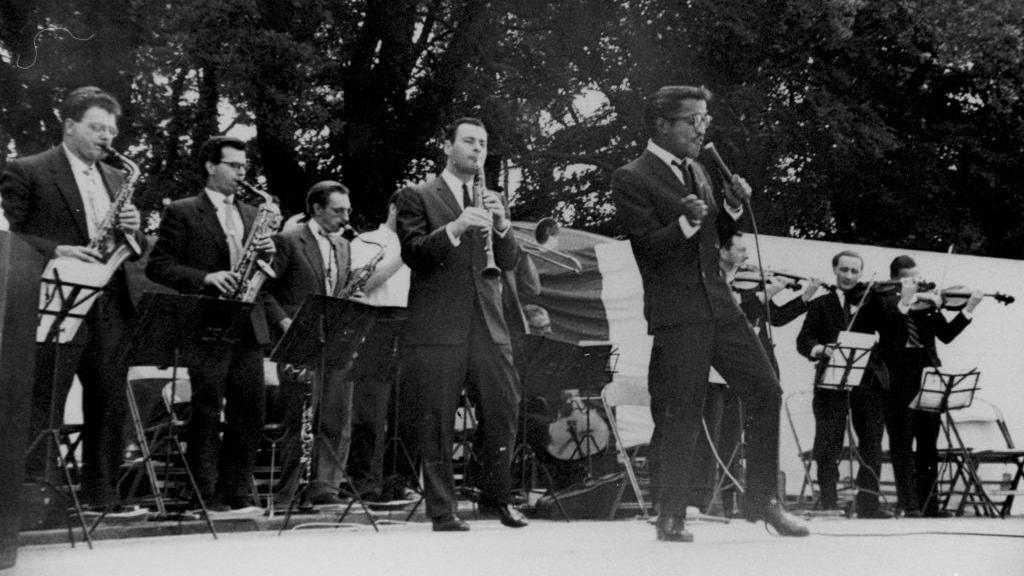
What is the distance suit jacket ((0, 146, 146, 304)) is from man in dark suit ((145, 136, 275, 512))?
697 millimetres

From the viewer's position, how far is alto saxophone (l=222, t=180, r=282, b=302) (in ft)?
25.2

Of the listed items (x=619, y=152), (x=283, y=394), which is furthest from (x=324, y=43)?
(x=283, y=394)

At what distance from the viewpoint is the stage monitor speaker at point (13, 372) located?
405cm

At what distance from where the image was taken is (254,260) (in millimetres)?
7727

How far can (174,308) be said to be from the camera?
20.9ft

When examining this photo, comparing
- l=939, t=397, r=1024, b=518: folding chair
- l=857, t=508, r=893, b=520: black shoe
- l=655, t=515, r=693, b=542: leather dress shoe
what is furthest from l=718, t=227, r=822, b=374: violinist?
l=655, t=515, r=693, b=542: leather dress shoe

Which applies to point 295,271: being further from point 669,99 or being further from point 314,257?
point 669,99

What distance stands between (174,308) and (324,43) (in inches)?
396

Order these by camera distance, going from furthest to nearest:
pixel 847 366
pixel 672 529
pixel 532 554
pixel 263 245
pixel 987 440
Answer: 1. pixel 987 440
2. pixel 847 366
3. pixel 263 245
4. pixel 672 529
5. pixel 532 554

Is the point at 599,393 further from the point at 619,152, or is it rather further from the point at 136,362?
the point at 619,152

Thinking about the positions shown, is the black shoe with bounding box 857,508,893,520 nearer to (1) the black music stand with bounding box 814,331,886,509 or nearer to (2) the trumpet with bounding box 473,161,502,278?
(1) the black music stand with bounding box 814,331,886,509

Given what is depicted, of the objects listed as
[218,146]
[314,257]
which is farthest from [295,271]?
[218,146]

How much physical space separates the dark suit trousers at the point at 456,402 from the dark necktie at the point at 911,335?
494 cm

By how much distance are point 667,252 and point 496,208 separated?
1.06 meters
